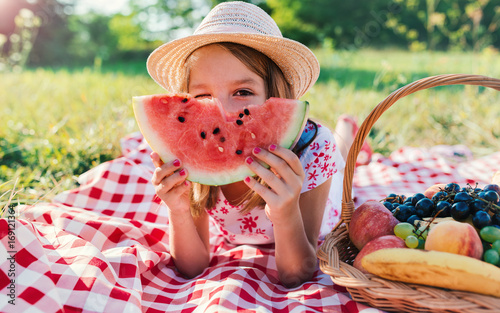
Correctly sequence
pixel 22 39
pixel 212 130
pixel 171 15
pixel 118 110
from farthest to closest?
pixel 171 15 < pixel 22 39 < pixel 118 110 < pixel 212 130

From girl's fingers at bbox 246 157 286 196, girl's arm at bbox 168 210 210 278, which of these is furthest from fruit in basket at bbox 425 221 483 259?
girl's arm at bbox 168 210 210 278

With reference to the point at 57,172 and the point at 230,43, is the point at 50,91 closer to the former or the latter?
the point at 57,172

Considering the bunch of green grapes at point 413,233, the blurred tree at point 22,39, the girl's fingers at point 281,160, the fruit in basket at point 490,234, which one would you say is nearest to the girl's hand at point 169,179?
the girl's fingers at point 281,160

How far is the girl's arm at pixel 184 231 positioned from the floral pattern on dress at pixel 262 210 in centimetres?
15

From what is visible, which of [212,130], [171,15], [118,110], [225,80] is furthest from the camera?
[171,15]

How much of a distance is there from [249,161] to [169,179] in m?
0.33

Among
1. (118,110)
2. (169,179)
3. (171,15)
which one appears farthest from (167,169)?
(171,15)

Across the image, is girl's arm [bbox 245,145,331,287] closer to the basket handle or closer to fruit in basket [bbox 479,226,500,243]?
the basket handle

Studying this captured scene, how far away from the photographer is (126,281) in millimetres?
1626

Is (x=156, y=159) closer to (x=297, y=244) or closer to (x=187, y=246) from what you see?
(x=187, y=246)

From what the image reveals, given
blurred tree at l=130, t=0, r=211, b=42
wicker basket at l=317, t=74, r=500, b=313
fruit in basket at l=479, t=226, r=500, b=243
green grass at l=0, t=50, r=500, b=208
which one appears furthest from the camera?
blurred tree at l=130, t=0, r=211, b=42

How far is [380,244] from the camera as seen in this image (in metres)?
1.37

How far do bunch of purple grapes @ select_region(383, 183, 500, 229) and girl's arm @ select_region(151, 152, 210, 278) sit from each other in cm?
92

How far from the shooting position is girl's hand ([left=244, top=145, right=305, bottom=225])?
1.43m
